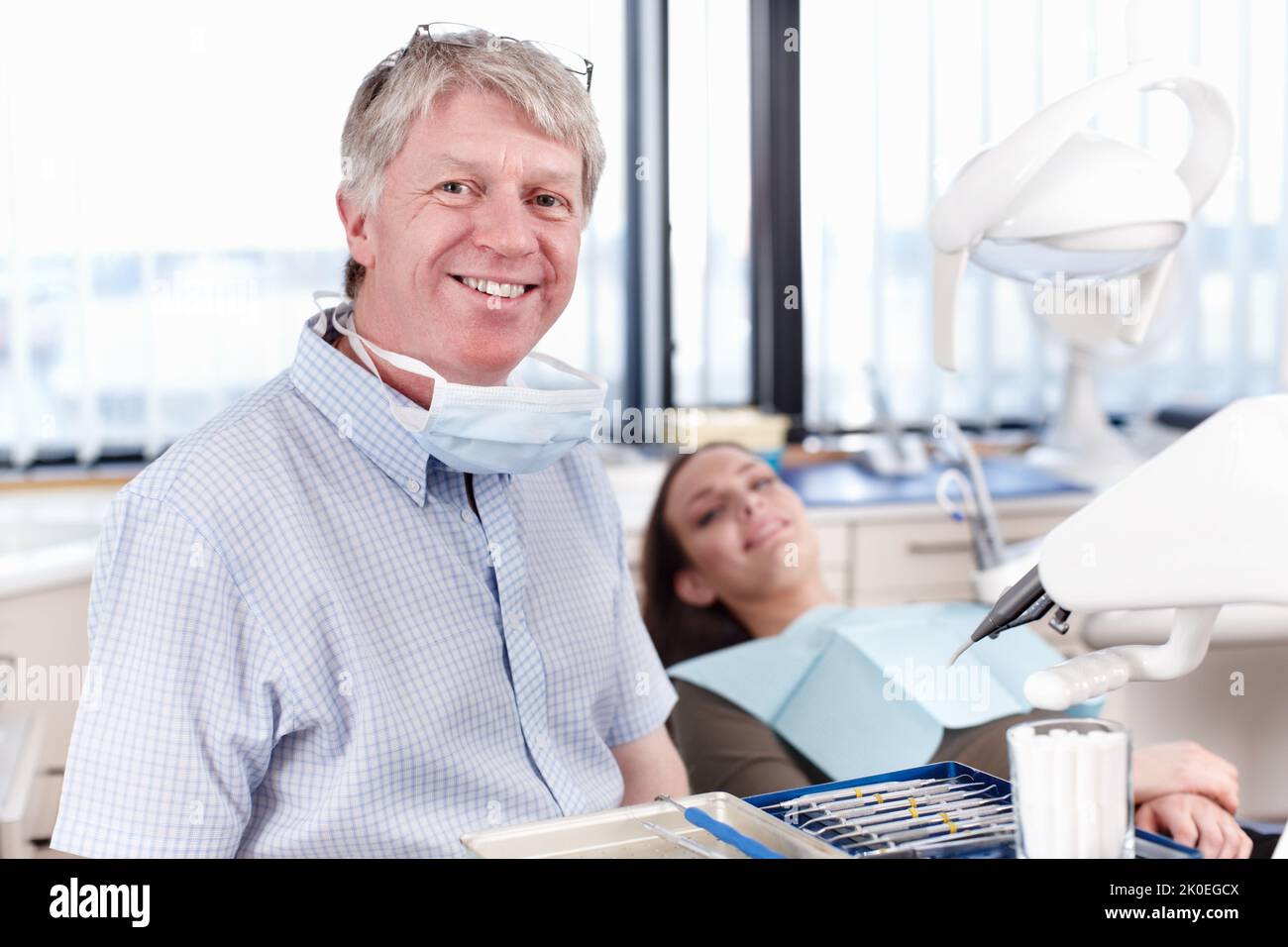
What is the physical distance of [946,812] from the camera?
0.84 m

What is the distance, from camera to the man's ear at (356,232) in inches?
48.7

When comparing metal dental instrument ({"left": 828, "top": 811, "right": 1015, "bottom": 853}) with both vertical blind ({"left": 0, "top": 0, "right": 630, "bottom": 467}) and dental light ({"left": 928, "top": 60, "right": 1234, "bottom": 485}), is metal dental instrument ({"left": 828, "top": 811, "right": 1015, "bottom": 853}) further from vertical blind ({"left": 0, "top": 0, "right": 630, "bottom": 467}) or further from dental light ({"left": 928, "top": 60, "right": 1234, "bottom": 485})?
vertical blind ({"left": 0, "top": 0, "right": 630, "bottom": 467})

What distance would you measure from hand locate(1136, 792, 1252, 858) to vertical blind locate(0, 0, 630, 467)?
1717 mm

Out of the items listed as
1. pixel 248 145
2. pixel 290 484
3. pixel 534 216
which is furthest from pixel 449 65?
pixel 248 145

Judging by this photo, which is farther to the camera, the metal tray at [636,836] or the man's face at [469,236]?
the man's face at [469,236]

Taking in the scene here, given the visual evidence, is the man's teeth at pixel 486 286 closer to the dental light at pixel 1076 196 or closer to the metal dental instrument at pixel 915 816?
the dental light at pixel 1076 196

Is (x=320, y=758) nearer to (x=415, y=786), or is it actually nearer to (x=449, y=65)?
(x=415, y=786)

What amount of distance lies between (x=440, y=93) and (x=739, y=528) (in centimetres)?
118

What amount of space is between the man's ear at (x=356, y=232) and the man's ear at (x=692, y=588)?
107cm

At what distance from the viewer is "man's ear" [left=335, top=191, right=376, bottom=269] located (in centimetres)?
124

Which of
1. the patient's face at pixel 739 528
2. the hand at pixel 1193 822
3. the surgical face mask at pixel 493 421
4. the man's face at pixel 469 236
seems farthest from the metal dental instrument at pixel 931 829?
the patient's face at pixel 739 528

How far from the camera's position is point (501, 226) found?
119cm

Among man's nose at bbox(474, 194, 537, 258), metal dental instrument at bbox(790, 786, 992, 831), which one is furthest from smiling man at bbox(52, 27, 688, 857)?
metal dental instrument at bbox(790, 786, 992, 831)
